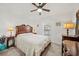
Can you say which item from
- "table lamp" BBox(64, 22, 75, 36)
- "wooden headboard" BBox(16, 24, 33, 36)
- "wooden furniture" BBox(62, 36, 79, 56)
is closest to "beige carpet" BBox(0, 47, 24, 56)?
"wooden headboard" BBox(16, 24, 33, 36)

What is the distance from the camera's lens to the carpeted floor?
244 cm

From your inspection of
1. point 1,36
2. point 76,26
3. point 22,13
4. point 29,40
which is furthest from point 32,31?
point 76,26

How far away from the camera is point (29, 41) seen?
2.48 metres

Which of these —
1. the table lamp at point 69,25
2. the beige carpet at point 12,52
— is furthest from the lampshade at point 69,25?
the beige carpet at point 12,52

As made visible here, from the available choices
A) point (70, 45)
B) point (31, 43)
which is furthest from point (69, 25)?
point (31, 43)

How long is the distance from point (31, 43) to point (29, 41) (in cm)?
4

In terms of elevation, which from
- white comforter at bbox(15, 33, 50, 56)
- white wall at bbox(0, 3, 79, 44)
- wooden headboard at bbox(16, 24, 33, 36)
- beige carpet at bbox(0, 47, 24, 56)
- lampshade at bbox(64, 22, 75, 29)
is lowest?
beige carpet at bbox(0, 47, 24, 56)

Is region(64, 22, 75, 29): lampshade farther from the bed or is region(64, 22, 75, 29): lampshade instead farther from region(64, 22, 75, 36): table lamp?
the bed

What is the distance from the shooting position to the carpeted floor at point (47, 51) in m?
2.44

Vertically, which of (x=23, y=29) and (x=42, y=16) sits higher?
(x=42, y=16)

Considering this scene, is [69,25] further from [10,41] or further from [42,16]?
[10,41]

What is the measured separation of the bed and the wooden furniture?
0.24 m

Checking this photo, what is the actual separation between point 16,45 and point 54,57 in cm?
60

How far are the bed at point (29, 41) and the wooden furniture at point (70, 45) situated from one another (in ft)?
0.79
